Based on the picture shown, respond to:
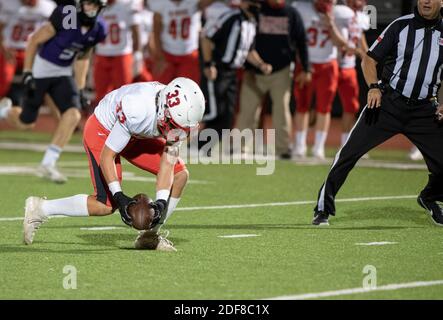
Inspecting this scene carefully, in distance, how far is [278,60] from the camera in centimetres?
1418

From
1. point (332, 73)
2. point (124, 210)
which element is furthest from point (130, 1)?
point (124, 210)

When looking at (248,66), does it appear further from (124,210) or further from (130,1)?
(124,210)

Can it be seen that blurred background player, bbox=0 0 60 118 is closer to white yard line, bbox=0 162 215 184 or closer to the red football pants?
the red football pants

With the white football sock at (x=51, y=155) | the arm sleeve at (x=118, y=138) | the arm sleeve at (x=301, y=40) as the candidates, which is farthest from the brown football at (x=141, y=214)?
the arm sleeve at (x=301, y=40)

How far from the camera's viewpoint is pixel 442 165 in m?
8.18

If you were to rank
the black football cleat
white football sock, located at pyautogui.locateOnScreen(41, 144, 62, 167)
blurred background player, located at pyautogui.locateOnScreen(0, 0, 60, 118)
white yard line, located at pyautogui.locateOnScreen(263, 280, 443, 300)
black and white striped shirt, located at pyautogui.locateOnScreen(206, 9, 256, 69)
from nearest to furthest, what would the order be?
white yard line, located at pyautogui.locateOnScreen(263, 280, 443, 300) < the black football cleat < white football sock, located at pyautogui.locateOnScreen(41, 144, 62, 167) < black and white striped shirt, located at pyautogui.locateOnScreen(206, 9, 256, 69) < blurred background player, located at pyautogui.locateOnScreen(0, 0, 60, 118)

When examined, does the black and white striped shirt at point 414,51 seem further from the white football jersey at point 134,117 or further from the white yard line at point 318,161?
the white yard line at point 318,161

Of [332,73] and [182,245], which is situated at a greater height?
[182,245]

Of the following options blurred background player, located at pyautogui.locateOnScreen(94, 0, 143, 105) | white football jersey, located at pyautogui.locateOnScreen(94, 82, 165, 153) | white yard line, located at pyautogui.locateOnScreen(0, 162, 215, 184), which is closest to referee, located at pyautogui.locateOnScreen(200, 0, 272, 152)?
blurred background player, located at pyautogui.locateOnScreen(94, 0, 143, 105)

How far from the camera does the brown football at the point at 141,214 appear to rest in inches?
264

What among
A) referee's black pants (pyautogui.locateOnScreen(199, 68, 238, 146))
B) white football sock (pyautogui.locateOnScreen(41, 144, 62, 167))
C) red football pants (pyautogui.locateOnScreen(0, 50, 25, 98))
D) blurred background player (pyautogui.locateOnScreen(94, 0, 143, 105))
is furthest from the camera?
red football pants (pyautogui.locateOnScreen(0, 50, 25, 98))

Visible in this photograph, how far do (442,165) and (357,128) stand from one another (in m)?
0.66

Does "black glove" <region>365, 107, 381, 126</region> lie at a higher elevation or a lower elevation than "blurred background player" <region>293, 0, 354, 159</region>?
higher

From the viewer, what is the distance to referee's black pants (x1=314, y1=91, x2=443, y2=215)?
8.15m
